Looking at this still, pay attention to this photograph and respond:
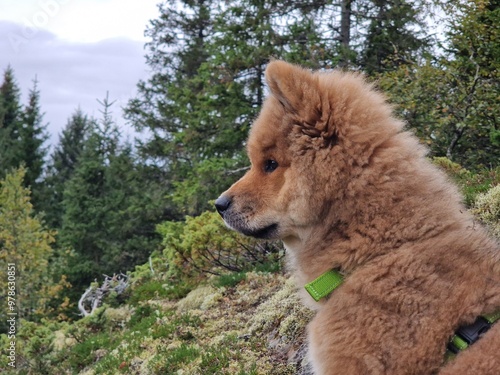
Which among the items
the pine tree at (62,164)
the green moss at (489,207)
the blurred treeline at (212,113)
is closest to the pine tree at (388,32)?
the blurred treeline at (212,113)

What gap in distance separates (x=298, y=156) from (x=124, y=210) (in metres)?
28.1

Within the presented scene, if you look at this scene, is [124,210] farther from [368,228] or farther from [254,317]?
[368,228]

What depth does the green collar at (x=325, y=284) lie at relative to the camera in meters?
2.98

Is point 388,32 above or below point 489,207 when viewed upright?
above

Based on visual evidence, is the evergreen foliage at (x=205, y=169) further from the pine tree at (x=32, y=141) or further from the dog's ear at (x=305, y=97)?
the pine tree at (x=32, y=141)

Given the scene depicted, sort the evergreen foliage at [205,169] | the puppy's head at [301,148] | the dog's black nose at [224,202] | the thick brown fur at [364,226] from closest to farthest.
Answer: the thick brown fur at [364,226] < the puppy's head at [301,148] < the dog's black nose at [224,202] < the evergreen foliage at [205,169]

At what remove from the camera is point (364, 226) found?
2953 mm

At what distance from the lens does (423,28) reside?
18.4 metres

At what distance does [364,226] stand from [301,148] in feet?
1.98

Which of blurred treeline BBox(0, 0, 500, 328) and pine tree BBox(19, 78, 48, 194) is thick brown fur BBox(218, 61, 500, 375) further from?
pine tree BBox(19, 78, 48, 194)

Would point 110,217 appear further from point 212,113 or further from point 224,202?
point 224,202

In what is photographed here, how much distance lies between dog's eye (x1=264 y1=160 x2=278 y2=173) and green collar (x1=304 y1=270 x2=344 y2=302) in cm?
75

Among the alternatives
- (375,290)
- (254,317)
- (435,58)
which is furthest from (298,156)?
(435,58)

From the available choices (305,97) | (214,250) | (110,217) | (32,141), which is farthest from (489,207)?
(32,141)
